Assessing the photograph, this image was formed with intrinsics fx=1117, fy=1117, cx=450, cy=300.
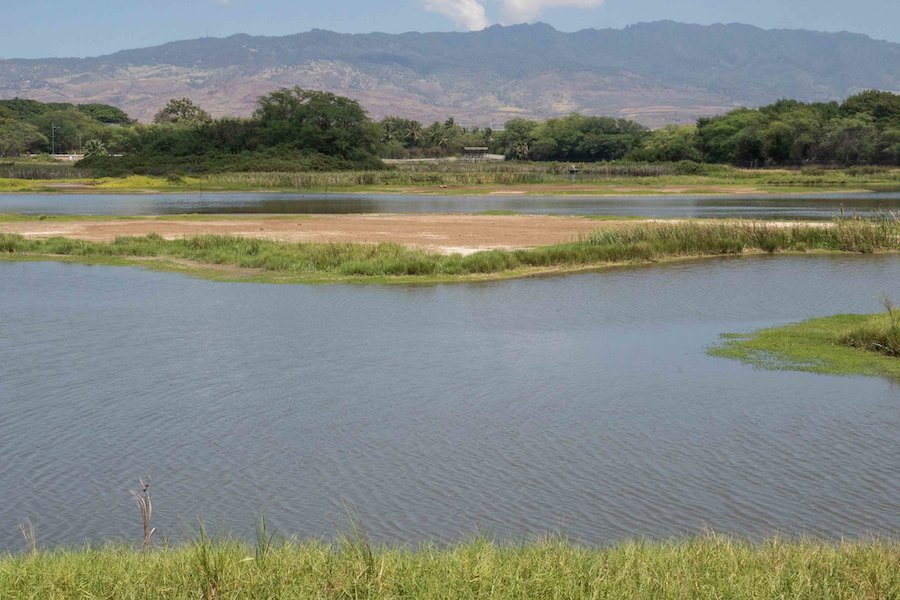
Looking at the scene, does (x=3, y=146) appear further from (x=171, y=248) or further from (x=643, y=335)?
(x=643, y=335)

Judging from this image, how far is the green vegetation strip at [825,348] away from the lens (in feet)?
56.9

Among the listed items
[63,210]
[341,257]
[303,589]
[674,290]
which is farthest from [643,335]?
[63,210]

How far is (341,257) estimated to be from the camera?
31.8 meters

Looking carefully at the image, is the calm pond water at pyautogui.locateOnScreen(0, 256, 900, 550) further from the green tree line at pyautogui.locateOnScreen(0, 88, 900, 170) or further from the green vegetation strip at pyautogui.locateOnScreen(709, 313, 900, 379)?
the green tree line at pyautogui.locateOnScreen(0, 88, 900, 170)

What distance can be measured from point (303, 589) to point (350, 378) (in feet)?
32.9

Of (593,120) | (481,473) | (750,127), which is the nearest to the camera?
(481,473)

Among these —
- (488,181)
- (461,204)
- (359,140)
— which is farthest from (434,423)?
(359,140)

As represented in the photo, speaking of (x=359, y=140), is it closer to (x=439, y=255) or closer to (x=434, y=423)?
(x=439, y=255)

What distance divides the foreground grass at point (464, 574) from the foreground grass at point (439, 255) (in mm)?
21283

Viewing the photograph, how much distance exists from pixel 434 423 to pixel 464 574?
6882 mm

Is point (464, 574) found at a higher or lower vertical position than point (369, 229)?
higher

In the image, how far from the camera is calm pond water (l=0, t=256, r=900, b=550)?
1102cm

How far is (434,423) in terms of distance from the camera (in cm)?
1441

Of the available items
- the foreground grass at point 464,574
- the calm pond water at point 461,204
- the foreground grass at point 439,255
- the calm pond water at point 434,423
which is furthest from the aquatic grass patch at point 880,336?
the calm pond water at point 461,204
